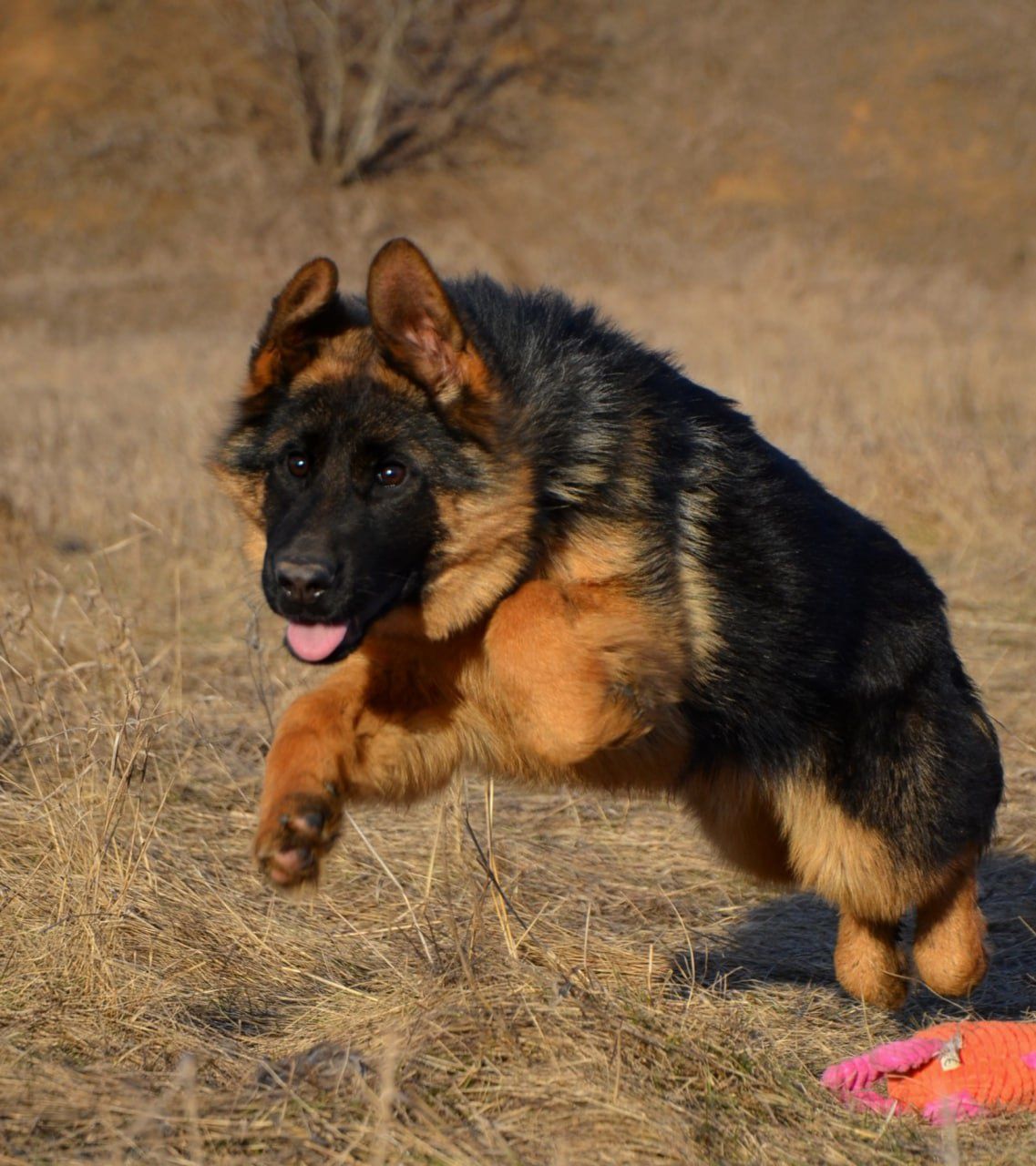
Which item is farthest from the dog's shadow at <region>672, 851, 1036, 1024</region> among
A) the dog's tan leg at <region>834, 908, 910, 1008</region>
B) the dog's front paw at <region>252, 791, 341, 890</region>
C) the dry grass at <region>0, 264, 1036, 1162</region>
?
the dog's front paw at <region>252, 791, 341, 890</region>

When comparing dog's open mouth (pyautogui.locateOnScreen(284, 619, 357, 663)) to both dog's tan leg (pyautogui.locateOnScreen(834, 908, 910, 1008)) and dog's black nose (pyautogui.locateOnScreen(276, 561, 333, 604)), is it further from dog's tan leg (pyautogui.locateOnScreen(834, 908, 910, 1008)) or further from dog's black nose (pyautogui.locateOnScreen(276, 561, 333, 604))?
dog's tan leg (pyautogui.locateOnScreen(834, 908, 910, 1008))

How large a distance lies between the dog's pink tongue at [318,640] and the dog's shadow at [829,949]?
1738 mm

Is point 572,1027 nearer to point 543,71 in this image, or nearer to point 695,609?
point 695,609

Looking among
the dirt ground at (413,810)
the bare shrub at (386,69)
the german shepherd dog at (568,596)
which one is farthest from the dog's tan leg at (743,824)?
the bare shrub at (386,69)

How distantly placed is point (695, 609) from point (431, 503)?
0.90 meters

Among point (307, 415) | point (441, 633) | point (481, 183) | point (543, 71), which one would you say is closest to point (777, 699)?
point (441, 633)

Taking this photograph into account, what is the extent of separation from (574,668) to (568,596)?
0.27 meters

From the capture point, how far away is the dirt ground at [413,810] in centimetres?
354

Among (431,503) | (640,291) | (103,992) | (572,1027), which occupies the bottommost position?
(640,291)

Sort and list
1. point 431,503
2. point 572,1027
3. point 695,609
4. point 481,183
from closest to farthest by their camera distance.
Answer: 1. point 572,1027
2. point 431,503
3. point 695,609
4. point 481,183

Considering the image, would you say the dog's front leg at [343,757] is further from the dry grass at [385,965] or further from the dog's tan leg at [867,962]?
the dog's tan leg at [867,962]

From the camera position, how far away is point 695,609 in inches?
170

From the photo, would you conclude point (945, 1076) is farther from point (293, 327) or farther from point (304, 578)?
point (293, 327)

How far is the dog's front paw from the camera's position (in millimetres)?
3588
